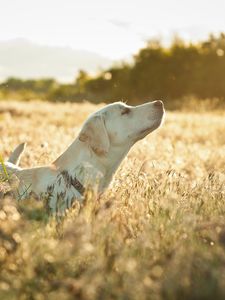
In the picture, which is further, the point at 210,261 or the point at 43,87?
the point at 43,87

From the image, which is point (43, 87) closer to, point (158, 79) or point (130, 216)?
point (158, 79)

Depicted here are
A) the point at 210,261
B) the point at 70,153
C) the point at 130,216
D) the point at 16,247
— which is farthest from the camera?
the point at 70,153

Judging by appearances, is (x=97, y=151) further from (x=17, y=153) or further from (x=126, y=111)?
(x=17, y=153)

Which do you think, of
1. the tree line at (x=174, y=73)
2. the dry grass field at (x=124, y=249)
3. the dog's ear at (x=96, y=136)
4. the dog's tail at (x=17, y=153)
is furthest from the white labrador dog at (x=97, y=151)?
the tree line at (x=174, y=73)

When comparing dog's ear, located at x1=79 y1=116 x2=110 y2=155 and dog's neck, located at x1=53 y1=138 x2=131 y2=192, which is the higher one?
dog's ear, located at x1=79 y1=116 x2=110 y2=155

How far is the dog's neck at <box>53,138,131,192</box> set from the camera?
248 inches

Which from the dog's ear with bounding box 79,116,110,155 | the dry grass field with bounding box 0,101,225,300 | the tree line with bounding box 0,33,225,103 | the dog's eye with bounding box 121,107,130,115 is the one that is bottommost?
the tree line with bounding box 0,33,225,103

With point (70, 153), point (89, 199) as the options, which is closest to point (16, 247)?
point (89, 199)

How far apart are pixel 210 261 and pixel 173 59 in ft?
135

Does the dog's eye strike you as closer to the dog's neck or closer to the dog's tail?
the dog's neck

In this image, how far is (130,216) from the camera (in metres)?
5.01

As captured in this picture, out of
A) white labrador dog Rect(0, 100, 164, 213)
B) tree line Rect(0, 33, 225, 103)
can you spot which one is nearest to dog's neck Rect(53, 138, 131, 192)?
white labrador dog Rect(0, 100, 164, 213)

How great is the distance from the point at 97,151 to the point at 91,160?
4.2 inches

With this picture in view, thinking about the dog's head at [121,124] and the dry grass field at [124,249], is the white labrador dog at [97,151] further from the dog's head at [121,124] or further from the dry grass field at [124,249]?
the dry grass field at [124,249]
